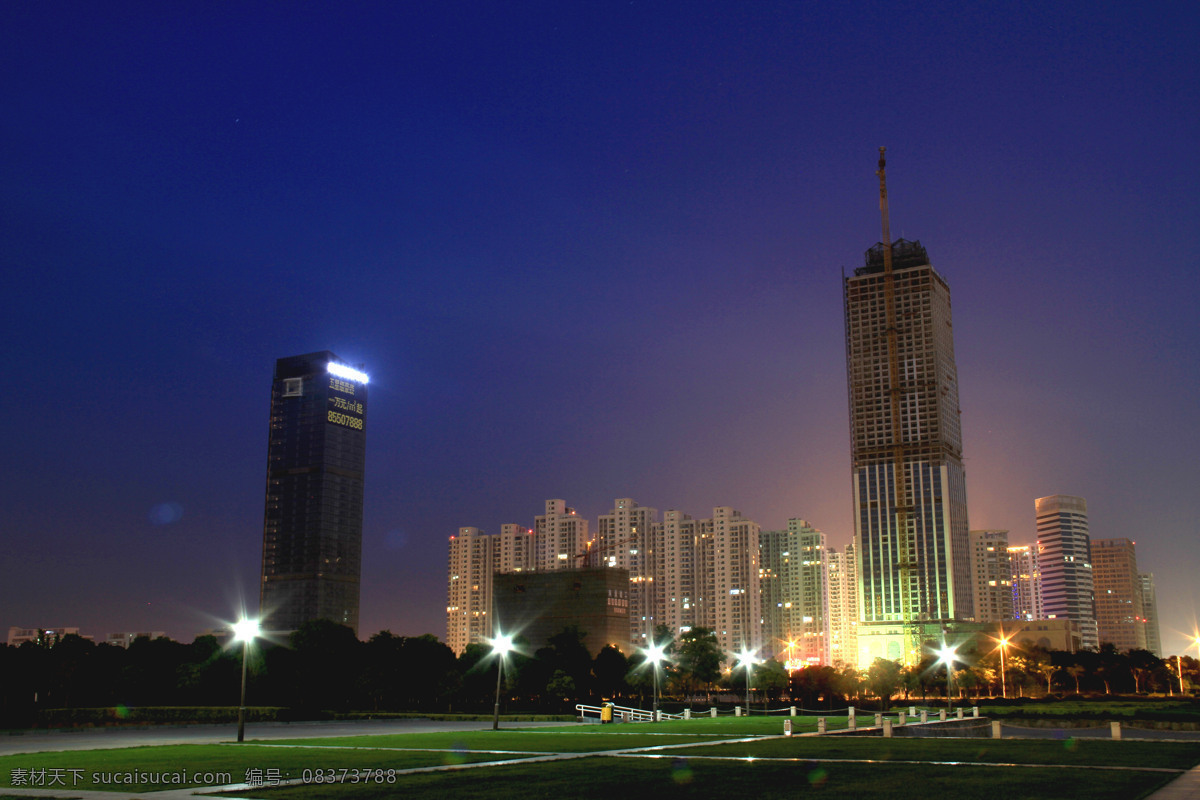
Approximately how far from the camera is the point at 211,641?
3452 inches

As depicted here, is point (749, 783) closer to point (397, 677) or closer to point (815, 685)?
point (397, 677)

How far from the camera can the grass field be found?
2175 centimetres

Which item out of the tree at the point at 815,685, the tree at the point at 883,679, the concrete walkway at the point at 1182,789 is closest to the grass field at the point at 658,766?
the concrete walkway at the point at 1182,789

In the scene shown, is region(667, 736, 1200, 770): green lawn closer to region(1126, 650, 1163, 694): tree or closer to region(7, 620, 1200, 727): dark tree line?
region(7, 620, 1200, 727): dark tree line

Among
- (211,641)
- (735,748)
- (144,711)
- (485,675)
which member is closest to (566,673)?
(485,675)

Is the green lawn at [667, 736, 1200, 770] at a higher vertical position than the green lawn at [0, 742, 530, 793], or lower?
lower

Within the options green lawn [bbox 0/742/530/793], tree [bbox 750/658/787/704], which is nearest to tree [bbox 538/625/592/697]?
tree [bbox 750/658/787/704]

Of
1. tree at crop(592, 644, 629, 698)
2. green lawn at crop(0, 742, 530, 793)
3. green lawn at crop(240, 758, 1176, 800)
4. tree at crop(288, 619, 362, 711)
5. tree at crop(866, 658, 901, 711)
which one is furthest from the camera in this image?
tree at crop(866, 658, 901, 711)

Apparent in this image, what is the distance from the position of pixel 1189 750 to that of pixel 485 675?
73.6 m

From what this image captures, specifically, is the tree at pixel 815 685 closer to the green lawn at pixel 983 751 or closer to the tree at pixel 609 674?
the tree at pixel 609 674

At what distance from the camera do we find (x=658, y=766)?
27438mm

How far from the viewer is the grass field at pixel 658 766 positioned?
71.4 feet

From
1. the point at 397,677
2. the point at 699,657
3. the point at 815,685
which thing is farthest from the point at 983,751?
the point at 815,685

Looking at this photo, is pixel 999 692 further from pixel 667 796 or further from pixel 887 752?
pixel 667 796
